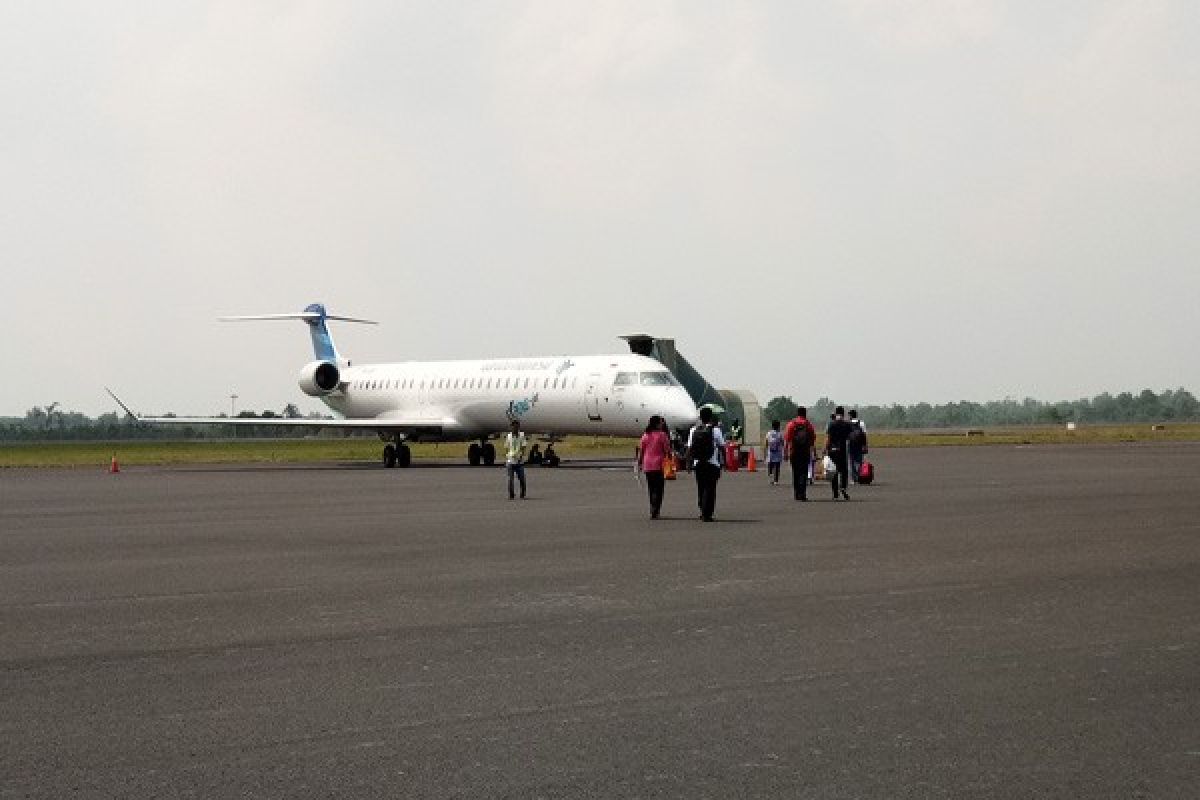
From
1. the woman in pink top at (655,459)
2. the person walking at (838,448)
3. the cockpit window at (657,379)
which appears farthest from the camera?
the cockpit window at (657,379)

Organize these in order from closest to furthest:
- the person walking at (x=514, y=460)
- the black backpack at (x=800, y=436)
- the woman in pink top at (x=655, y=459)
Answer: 1. the woman in pink top at (x=655, y=459)
2. the black backpack at (x=800, y=436)
3. the person walking at (x=514, y=460)

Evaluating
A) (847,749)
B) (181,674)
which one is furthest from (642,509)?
(847,749)

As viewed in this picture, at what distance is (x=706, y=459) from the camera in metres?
20.5

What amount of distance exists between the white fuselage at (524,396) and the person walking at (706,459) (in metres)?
17.5

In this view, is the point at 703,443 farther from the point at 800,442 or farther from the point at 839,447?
the point at 839,447

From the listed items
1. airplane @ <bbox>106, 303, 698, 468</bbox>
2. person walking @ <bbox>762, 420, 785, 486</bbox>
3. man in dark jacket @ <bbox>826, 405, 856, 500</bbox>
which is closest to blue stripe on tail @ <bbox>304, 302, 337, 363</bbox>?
airplane @ <bbox>106, 303, 698, 468</bbox>

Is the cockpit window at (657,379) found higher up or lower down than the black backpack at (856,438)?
higher up

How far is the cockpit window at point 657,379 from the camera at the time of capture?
39656 millimetres

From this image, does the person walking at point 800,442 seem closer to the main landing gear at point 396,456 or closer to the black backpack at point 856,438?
the black backpack at point 856,438

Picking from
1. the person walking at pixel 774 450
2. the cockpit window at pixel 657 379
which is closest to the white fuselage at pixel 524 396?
the cockpit window at pixel 657 379

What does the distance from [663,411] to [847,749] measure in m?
32.0

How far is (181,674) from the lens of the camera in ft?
28.1

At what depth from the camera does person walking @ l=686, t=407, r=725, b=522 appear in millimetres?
20266

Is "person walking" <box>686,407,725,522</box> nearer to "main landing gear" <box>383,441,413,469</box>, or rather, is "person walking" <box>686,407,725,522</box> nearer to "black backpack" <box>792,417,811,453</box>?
"black backpack" <box>792,417,811,453</box>
